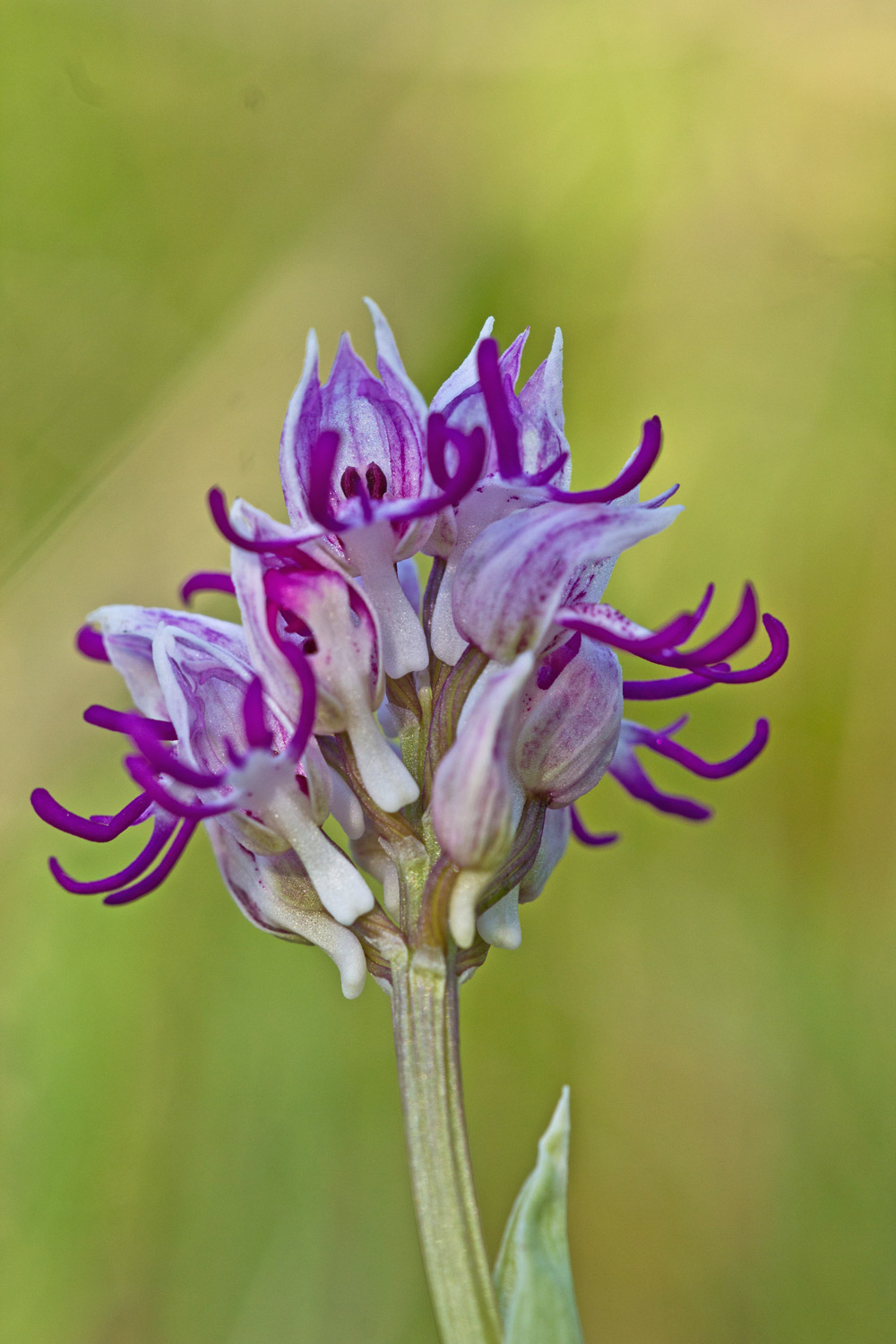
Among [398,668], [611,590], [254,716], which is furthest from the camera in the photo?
[611,590]

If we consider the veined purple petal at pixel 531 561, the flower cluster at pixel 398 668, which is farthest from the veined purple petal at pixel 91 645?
the veined purple petal at pixel 531 561

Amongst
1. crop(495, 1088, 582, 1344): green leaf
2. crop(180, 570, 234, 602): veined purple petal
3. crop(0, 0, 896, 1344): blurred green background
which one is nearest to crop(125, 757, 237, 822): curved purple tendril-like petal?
crop(180, 570, 234, 602): veined purple petal

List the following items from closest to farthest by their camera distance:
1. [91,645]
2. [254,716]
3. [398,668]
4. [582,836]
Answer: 1. [254,716]
2. [398,668]
3. [91,645]
4. [582,836]

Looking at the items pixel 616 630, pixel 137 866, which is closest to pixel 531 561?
pixel 616 630

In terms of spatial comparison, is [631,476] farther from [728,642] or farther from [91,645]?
[91,645]

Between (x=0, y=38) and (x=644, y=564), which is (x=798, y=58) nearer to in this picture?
(x=644, y=564)

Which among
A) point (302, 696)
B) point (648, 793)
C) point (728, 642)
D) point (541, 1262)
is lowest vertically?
point (541, 1262)
